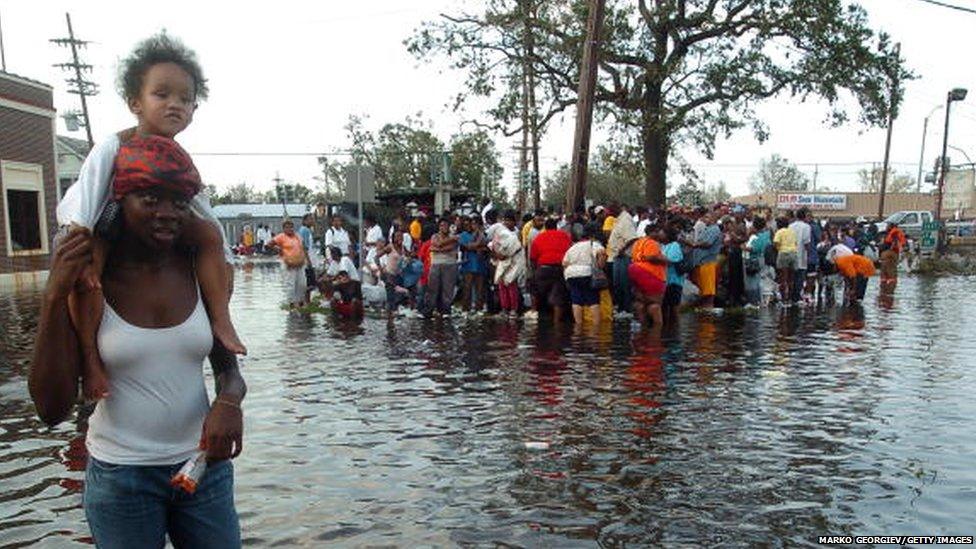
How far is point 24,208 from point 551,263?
894 inches

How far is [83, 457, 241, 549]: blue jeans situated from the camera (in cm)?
232

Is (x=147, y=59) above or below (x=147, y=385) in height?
above

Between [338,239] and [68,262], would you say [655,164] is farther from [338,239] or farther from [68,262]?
[68,262]

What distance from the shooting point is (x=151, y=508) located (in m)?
2.37

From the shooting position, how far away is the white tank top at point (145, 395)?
2.30 metres

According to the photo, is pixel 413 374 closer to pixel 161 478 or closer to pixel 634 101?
pixel 161 478

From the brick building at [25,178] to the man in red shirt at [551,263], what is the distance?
1962 centimetres

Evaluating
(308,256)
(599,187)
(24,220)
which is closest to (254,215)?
(599,187)

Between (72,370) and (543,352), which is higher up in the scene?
(72,370)

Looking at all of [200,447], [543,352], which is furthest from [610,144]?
[200,447]

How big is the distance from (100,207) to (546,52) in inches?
904

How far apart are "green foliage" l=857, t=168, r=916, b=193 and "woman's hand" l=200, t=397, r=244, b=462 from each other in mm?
109020

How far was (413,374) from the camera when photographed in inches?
360

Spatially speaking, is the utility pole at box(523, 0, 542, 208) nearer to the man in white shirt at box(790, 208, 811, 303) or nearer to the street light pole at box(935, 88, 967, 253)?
the man in white shirt at box(790, 208, 811, 303)
